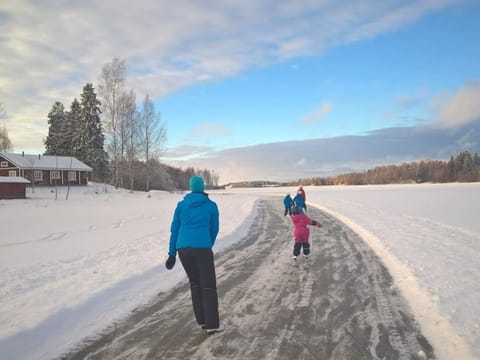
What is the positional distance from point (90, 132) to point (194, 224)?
6171cm

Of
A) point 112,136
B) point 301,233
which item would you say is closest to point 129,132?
point 112,136

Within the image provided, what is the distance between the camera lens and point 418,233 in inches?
583

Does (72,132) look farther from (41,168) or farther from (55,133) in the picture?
(41,168)

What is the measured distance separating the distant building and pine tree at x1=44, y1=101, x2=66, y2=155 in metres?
10.2

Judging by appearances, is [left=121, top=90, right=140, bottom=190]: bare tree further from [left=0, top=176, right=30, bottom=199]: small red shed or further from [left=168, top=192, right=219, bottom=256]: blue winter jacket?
[left=168, top=192, right=219, bottom=256]: blue winter jacket

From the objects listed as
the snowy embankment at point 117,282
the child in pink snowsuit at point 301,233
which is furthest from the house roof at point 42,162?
the child in pink snowsuit at point 301,233

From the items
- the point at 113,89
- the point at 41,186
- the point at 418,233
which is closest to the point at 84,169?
the point at 41,186

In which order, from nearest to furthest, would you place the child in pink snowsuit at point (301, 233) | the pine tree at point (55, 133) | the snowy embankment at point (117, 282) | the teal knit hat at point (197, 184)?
the snowy embankment at point (117, 282), the teal knit hat at point (197, 184), the child in pink snowsuit at point (301, 233), the pine tree at point (55, 133)

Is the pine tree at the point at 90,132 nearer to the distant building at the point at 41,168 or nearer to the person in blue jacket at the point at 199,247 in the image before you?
the distant building at the point at 41,168

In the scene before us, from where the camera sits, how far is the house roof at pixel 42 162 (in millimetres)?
52094

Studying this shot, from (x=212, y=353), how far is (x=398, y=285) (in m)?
4.20

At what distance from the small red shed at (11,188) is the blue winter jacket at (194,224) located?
39.3m

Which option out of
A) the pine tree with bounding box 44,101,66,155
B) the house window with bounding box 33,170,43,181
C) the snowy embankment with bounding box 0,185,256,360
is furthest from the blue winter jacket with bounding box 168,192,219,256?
the pine tree with bounding box 44,101,66,155

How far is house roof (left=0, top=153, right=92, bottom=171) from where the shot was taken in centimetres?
5209
